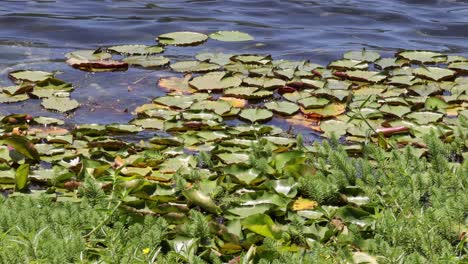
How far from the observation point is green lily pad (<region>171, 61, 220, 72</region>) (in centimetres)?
577

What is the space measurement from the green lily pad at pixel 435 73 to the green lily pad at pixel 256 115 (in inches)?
48.9

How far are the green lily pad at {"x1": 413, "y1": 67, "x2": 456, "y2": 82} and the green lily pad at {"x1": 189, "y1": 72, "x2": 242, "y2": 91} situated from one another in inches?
44.1

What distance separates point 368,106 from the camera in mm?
5004

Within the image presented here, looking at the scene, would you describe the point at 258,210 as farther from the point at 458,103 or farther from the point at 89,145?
the point at 458,103

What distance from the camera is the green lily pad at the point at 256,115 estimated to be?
4.80 meters

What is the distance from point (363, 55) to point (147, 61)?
1419 millimetres

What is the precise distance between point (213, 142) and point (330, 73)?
1542mm

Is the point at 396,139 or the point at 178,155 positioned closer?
the point at 178,155

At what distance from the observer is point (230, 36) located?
679 cm

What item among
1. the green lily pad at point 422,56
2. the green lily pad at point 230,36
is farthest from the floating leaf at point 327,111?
the green lily pad at point 230,36

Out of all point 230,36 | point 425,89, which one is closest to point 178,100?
point 425,89

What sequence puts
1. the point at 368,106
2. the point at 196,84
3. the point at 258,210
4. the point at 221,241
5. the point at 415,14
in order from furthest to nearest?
the point at 415,14 → the point at 196,84 → the point at 368,106 → the point at 258,210 → the point at 221,241

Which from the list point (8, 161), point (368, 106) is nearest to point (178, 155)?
point (8, 161)

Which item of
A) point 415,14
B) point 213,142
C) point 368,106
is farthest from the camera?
point 415,14
